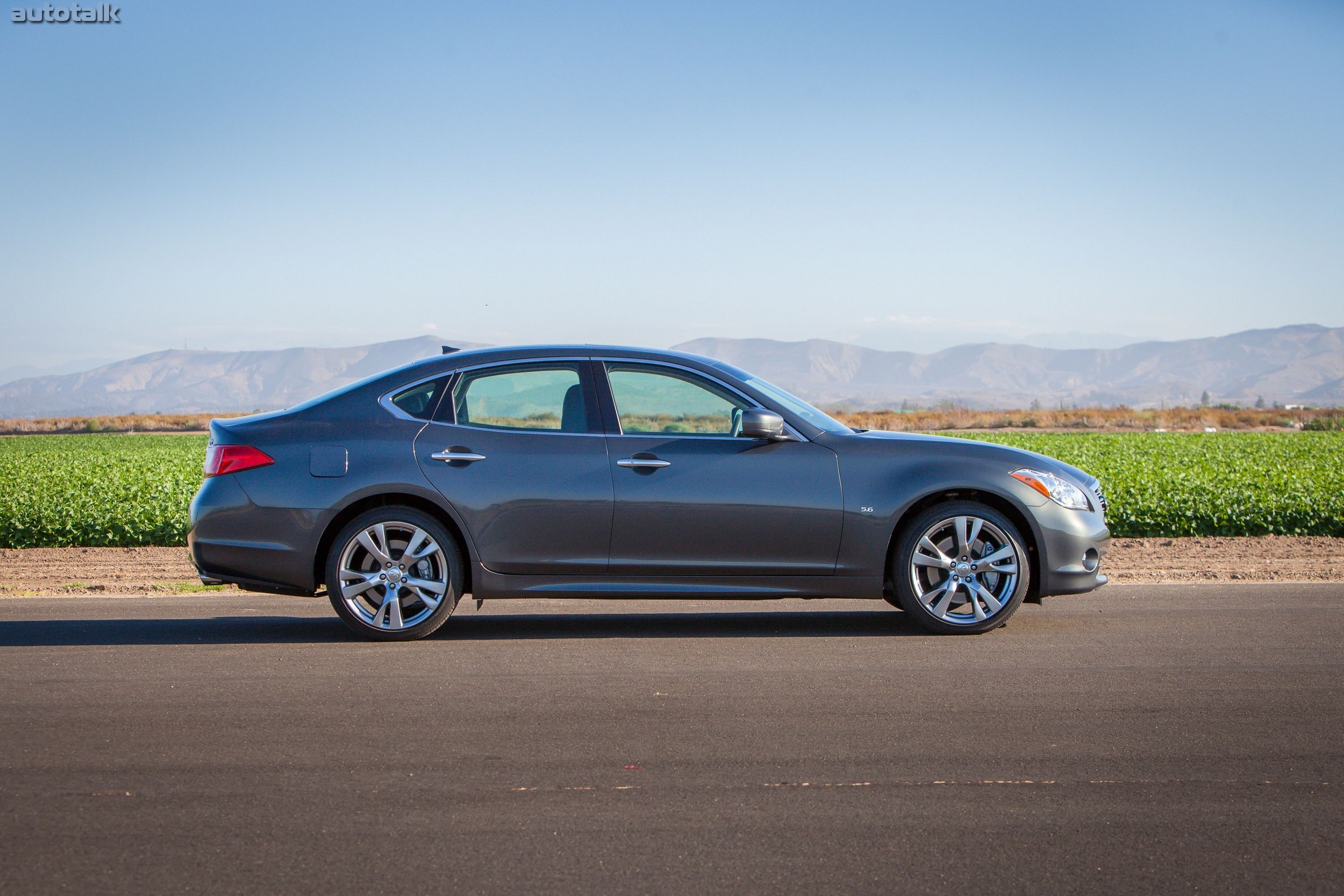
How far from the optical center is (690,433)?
7.39 meters

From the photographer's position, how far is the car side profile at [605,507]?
7184mm

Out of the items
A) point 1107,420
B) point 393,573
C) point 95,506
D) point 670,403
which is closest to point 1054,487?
point 670,403

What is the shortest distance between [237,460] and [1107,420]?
92.5m

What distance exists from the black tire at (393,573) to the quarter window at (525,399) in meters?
0.74

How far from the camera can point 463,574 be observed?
23.9 ft

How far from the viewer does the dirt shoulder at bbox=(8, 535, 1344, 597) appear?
10617mm

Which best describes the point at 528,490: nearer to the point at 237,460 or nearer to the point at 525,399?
the point at 525,399

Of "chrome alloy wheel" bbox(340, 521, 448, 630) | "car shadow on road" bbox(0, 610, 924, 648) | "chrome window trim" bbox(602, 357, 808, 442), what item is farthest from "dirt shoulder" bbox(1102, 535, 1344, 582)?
"chrome alloy wheel" bbox(340, 521, 448, 630)

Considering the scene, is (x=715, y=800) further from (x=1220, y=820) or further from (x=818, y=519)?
(x=818, y=519)

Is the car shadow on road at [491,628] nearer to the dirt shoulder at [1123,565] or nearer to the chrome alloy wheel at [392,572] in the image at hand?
the chrome alloy wheel at [392,572]

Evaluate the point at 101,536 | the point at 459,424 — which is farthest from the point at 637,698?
the point at 101,536

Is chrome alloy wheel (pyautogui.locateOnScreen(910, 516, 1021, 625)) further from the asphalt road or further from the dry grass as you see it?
the dry grass

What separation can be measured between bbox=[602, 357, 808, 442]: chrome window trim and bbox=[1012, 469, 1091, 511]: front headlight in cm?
138

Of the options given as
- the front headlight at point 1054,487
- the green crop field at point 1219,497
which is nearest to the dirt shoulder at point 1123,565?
the green crop field at point 1219,497
